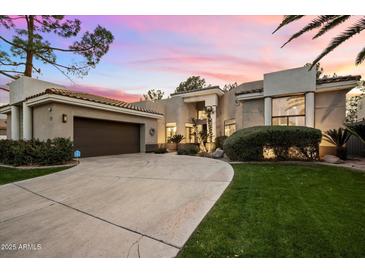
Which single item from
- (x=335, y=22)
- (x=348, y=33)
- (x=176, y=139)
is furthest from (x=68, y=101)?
(x=348, y=33)

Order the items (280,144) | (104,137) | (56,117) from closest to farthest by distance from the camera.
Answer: (280,144)
(56,117)
(104,137)

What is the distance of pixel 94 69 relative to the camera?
40.4 feet

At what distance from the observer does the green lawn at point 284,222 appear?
2.13 meters

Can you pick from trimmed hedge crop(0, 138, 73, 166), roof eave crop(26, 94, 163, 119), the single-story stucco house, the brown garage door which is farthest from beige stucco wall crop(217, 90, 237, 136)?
trimmed hedge crop(0, 138, 73, 166)

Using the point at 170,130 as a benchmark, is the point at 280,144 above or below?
below

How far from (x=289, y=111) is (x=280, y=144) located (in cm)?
393

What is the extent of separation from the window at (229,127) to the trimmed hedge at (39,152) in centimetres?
1229

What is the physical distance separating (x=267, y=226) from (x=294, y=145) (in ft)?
22.3

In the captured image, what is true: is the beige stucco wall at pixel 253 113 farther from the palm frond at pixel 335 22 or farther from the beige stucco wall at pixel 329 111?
the palm frond at pixel 335 22

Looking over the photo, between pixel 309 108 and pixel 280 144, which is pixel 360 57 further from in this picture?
pixel 309 108

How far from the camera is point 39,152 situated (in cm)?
786
